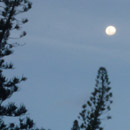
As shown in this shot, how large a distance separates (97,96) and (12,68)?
1179cm

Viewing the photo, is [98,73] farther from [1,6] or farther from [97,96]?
[1,6]

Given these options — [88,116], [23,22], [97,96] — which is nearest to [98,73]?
[97,96]

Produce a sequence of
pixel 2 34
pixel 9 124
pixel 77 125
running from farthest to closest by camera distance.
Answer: pixel 77 125 → pixel 2 34 → pixel 9 124

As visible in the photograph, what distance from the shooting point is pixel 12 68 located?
20109 mm

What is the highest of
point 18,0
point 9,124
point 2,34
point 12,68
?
point 18,0

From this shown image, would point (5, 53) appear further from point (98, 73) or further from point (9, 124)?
point (98, 73)

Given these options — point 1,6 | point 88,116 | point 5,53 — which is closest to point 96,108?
point 88,116

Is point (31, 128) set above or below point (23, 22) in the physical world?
below

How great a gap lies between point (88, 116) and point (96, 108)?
3.78 feet

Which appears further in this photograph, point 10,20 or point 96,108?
point 96,108

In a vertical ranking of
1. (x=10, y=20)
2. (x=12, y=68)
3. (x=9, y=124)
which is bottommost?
(x=9, y=124)

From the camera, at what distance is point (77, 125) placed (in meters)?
29.8

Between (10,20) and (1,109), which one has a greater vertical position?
(10,20)

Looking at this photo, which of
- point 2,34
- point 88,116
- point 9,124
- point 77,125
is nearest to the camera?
point 9,124
